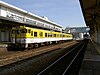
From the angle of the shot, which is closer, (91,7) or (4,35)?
(91,7)

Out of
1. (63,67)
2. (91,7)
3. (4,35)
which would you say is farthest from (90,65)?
(4,35)

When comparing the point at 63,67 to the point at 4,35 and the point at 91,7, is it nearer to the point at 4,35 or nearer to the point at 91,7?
the point at 91,7

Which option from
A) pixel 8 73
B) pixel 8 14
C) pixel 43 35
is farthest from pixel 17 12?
pixel 8 73

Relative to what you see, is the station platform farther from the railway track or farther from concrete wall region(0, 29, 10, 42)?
concrete wall region(0, 29, 10, 42)

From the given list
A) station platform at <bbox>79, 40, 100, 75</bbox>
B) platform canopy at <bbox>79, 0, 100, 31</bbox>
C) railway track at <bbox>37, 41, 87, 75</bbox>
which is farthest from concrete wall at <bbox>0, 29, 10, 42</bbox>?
railway track at <bbox>37, 41, 87, 75</bbox>

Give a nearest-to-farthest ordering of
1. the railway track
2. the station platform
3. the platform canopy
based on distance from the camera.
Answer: the station platform → the railway track → the platform canopy

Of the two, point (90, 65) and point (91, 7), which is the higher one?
point (91, 7)

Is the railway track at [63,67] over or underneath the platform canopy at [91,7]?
underneath

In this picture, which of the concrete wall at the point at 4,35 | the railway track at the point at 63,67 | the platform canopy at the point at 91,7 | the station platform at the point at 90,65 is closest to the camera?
the station platform at the point at 90,65

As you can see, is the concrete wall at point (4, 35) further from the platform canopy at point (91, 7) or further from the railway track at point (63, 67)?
the railway track at point (63, 67)

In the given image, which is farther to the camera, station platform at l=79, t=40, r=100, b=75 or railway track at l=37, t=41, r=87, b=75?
railway track at l=37, t=41, r=87, b=75

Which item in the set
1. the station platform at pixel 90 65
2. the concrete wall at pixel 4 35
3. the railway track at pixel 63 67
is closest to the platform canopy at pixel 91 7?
the station platform at pixel 90 65

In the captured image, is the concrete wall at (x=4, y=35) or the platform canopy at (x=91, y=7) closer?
the platform canopy at (x=91, y=7)

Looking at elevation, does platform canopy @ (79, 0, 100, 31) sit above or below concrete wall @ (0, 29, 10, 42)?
above
